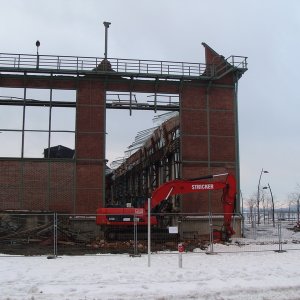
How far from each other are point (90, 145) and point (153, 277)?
1971 centimetres

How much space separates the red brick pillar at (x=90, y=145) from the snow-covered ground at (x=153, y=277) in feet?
41.2

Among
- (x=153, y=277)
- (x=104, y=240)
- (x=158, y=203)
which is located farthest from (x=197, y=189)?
(x=153, y=277)

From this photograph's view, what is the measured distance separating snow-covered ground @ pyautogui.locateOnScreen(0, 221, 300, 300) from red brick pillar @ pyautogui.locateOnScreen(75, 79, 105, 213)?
1257cm

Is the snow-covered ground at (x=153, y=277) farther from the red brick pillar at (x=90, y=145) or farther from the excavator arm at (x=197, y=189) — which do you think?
the red brick pillar at (x=90, y=145)

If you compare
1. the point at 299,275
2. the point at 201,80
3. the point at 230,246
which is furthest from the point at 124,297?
the point at 201,80

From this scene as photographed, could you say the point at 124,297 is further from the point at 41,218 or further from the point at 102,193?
the point at 102,193

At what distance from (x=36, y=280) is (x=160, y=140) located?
28186mm

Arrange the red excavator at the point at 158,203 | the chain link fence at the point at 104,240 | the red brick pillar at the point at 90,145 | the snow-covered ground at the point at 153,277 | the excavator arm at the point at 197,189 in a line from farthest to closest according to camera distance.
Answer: the red brick pillar at the point at 90,145, the excavator arm at the point at 197,189, the red excavator at the point at 158,203, the chain link fence at the point at 104,240, the snow-covered ground at the point at 153,277

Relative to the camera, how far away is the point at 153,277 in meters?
14.6

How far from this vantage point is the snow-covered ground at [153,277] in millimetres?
12102

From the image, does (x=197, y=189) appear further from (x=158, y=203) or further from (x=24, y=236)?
(x=24, y=236)

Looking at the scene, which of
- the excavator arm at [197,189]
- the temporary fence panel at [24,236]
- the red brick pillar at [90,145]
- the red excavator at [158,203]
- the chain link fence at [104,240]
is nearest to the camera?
the temporary fence panel at [24,236]

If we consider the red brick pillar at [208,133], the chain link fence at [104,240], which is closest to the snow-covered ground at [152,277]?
the chain link fence at [104,240]

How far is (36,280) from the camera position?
14.0 metres
